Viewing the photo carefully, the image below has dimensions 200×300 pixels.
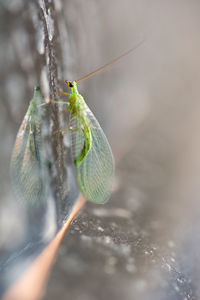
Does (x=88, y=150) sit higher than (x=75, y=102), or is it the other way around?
(x=75, y=102)

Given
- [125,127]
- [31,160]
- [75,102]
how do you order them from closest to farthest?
[31,160], [75,102], [125,127]

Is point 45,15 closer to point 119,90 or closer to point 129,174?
point 129,174

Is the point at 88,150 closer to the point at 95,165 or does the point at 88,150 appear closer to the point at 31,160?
the point at 95,165

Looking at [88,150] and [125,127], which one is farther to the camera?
[125,127]

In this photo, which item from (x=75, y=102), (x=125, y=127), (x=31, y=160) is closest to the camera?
(x=31, y=160)

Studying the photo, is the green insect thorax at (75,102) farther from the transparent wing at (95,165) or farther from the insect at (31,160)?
the insect at (31,160)

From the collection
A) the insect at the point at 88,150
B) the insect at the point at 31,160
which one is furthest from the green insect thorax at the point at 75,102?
the insect at the point at 31,160

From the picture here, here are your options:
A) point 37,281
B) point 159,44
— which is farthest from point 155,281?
point 159,44

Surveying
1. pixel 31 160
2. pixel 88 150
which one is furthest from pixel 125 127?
pixel 31 160
